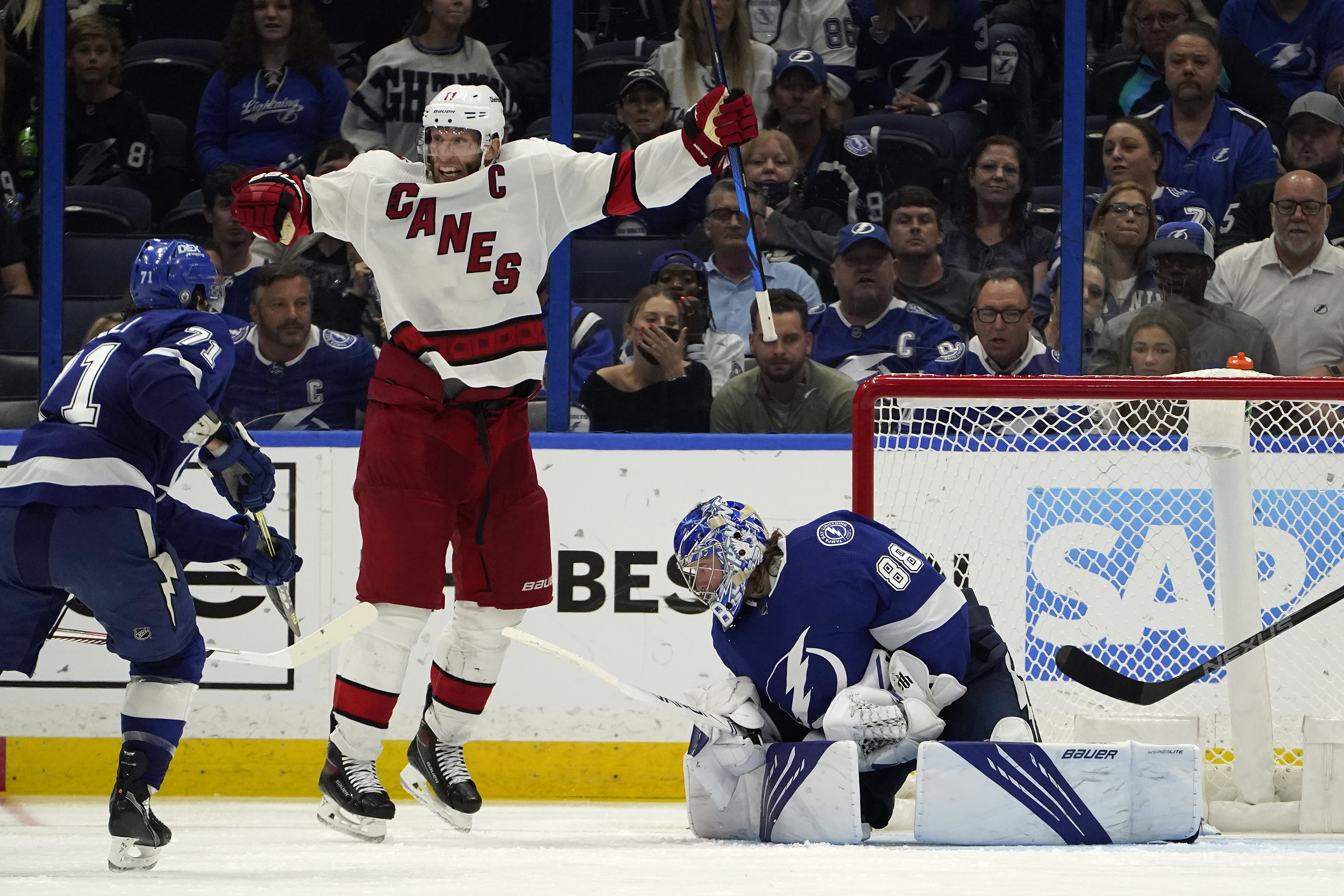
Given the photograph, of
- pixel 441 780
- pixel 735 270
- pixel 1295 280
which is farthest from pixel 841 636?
pixel 1295 280

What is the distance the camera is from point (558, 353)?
177 inches

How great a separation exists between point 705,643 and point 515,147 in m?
1.38

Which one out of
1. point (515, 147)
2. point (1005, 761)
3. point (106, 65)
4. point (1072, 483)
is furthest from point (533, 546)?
point (106, 65)

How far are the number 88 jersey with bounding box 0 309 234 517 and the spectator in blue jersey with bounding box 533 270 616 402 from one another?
1.53 metres

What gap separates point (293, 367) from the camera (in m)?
4.52

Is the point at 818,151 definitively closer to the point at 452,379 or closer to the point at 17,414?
the point at 452,379

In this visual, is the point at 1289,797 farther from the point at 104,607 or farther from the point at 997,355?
the point at 104,607

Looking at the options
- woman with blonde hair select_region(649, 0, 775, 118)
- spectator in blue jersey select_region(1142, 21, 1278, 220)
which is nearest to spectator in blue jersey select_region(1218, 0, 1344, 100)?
spectator in blue jersey select_region(1142, 21, 1278, 220)

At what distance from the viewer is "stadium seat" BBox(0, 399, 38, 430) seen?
4.45 metres

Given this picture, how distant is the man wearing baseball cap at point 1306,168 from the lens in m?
4.57

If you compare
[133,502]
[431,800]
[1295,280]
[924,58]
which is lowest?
[431,800]

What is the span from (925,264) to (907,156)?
0.31m

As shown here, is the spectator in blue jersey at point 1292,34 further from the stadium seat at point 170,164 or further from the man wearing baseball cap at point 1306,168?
the stadium seat at point 170,164

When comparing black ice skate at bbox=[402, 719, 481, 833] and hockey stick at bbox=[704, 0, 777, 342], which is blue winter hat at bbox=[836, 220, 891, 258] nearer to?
hockey stick at bbox=[704, 0, 777, 342]
